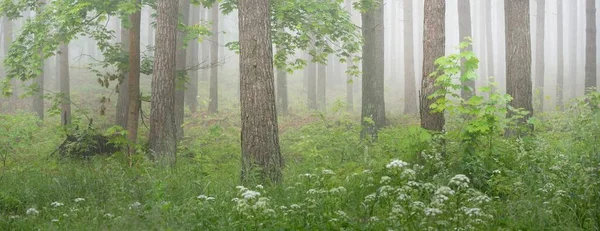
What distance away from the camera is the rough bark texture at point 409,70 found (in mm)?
22780

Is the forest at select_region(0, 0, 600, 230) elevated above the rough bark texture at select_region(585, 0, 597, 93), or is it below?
below

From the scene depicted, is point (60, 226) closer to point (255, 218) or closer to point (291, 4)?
point (255, 218)

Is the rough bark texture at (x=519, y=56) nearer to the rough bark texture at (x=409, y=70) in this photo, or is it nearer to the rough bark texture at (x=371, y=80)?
the rough bark texture at (x=371, y=80)

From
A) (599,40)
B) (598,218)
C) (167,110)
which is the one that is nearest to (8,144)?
(167,110)

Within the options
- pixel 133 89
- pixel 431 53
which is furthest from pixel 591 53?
pixel 133 89

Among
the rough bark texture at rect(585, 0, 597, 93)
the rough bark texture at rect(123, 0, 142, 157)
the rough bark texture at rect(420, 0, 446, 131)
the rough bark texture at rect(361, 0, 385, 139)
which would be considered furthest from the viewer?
the rough bark texture at rect(585, 0, 597, 93)

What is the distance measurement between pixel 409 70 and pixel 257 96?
61.6 ft

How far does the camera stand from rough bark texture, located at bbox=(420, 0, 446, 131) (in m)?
9.74

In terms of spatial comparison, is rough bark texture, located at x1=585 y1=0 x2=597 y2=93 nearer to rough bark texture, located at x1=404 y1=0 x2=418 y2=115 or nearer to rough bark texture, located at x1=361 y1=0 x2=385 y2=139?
rough bark texture, located at x1=404 y1=0 x2=418 y2=115

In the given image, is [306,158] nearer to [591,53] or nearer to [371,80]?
[371,80]

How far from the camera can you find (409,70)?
26.5 meters

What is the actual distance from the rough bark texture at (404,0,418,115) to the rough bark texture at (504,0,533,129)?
31.3 ft

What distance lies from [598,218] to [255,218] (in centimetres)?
348

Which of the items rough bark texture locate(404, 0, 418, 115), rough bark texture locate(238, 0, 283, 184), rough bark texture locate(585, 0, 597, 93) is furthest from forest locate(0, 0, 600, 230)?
rough bark texture locate(585, 0, 597, 93)
